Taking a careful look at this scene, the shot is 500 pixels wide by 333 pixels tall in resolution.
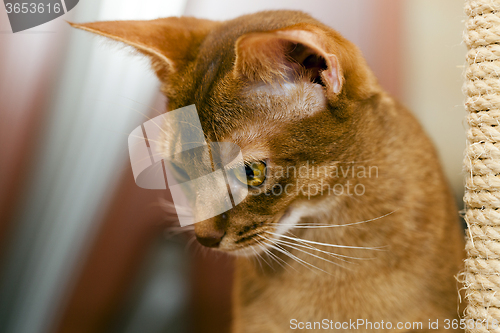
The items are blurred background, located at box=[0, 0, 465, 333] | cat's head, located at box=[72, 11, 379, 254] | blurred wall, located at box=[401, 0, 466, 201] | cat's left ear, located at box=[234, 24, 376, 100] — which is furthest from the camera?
blurred wall, located at box=[401, 0, 466, 201]

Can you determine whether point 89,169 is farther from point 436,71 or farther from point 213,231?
point 436,71

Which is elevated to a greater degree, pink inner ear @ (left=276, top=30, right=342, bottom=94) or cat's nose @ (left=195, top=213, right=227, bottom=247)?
pink inner ear @ (left=276, top=30, right=342, bottom=94)

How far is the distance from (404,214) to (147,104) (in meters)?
0.67

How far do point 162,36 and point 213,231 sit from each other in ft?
1.47

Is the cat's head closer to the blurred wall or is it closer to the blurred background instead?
the blurred background

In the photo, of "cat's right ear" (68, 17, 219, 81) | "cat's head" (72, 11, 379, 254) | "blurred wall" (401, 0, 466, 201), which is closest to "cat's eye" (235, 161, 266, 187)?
"cat's head" (72, 11, 379, 254)

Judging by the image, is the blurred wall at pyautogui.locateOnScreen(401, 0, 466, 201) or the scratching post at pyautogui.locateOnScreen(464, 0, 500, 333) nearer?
the scratching post at pyautogui.locateOnScreen(464, 0, 500, 333)

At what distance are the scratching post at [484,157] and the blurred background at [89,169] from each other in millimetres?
241

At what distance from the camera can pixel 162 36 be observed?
2.56ft

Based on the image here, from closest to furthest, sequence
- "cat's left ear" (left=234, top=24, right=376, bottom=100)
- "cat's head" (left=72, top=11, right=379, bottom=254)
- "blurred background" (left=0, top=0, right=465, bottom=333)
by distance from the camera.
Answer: "cat's left ear" (left=234, top=24, right=376, bottom=100), "cat's head" (left=72, top=11, right=379, bottom=254), "blurred background" (left=0, top=0, right=465, bottom=333)

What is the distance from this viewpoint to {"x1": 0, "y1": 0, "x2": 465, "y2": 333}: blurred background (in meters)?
0.78

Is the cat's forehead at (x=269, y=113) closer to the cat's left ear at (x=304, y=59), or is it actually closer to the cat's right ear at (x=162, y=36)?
the cat's left ear at (x=304, y=59)

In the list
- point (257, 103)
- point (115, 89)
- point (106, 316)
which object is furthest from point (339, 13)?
point (106, 316)

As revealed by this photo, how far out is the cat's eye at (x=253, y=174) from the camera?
2.20 ft
